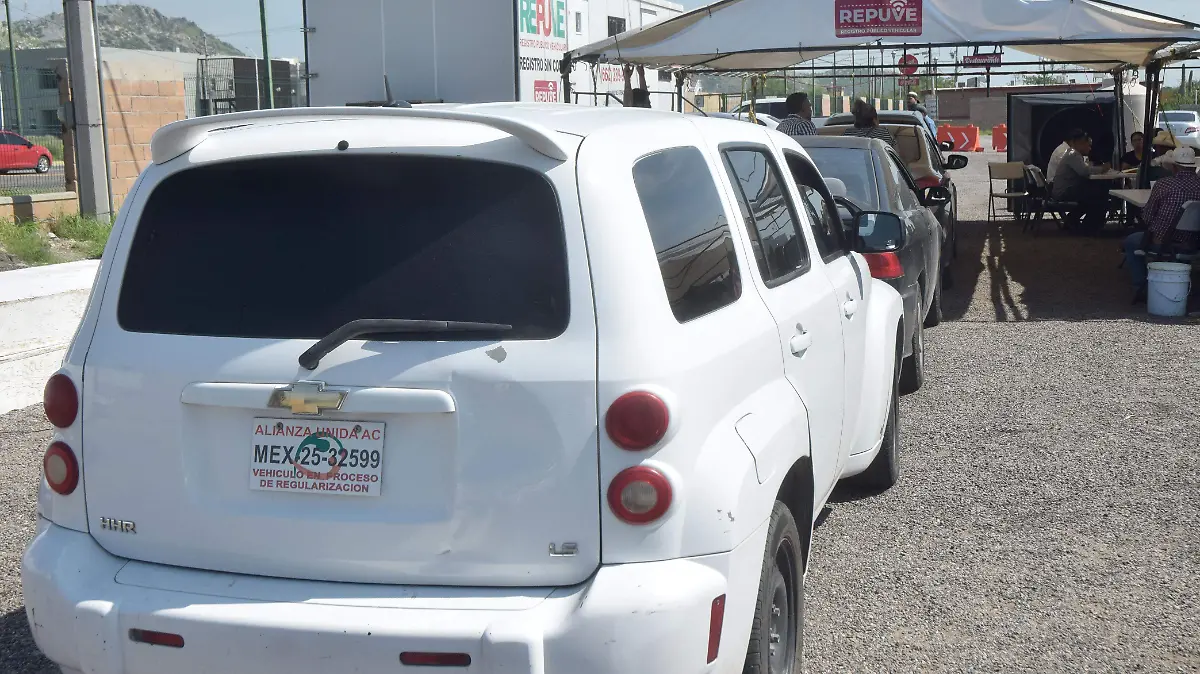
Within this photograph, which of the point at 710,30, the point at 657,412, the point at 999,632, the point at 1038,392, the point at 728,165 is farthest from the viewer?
the point at 710,30

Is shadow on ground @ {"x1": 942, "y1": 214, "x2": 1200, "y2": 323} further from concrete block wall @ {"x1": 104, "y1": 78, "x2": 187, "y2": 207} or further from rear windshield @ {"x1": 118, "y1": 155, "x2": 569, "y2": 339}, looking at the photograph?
concrete block wall @ {"x1": 104, "y1": 78, "x2": 187, "y2": 207}

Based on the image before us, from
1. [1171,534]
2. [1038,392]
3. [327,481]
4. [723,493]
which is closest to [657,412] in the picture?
[723,493]

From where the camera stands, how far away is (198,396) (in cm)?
296

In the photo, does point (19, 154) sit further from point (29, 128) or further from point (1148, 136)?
point (1148, 136)

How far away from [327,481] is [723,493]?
917mm

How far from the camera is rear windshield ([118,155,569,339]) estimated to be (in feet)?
9.50

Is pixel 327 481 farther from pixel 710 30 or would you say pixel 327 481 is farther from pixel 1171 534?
pixel 710 30

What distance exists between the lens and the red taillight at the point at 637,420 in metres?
2.79

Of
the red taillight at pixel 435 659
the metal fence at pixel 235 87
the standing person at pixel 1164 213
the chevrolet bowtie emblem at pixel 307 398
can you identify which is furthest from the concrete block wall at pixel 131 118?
the red taillight at pixel 435 659

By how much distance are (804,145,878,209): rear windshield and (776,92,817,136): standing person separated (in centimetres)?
254

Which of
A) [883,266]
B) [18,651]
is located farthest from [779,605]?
[883,266]

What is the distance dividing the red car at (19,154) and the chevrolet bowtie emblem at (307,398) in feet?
102

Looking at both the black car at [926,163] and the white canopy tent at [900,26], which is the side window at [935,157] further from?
the white canopy tent at [900,26]

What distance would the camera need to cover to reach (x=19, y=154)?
32.6 m
